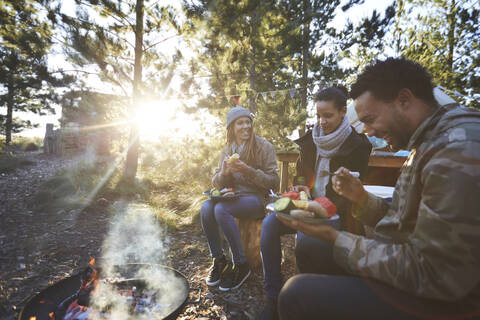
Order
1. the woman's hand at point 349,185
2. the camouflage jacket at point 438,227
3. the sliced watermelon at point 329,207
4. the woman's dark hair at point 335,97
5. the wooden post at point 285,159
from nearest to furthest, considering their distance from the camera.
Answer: the camouflage jacket at point 438,227 → the sliced watermelon at point 329,207 → the woman's hand at point 349,185 → the woman's dark hair at point 335,97 → the wooden post at point 285,159

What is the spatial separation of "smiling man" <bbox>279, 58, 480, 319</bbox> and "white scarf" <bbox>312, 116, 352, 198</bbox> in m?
0.94

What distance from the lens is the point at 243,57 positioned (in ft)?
25.8

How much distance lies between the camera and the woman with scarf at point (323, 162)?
205 cm

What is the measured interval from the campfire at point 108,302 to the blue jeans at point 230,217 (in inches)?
32.1

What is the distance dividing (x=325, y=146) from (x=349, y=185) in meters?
0.86

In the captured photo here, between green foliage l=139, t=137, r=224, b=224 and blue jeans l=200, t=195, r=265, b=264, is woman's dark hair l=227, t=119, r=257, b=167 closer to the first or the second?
blue jeans l=200, t=195, r=265, b=264

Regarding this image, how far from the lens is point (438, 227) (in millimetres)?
782

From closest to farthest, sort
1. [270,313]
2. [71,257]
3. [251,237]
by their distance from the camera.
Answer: [270,313], [251,237], [71,257]

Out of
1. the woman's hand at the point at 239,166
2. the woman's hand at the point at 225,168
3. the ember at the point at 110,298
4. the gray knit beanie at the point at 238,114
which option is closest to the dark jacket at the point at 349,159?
the woman's hand at the point at 239,166

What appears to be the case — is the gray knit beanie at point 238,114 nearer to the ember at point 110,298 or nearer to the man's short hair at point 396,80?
the man's short hair at point 396,80

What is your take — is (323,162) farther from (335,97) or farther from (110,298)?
(110,298)

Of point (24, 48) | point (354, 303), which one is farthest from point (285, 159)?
point (24, 48)

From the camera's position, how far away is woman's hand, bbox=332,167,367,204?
1.45m

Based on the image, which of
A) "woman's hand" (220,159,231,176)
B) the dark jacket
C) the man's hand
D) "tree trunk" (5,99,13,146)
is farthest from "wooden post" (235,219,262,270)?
"tree trunk" (5,99,13,146)
